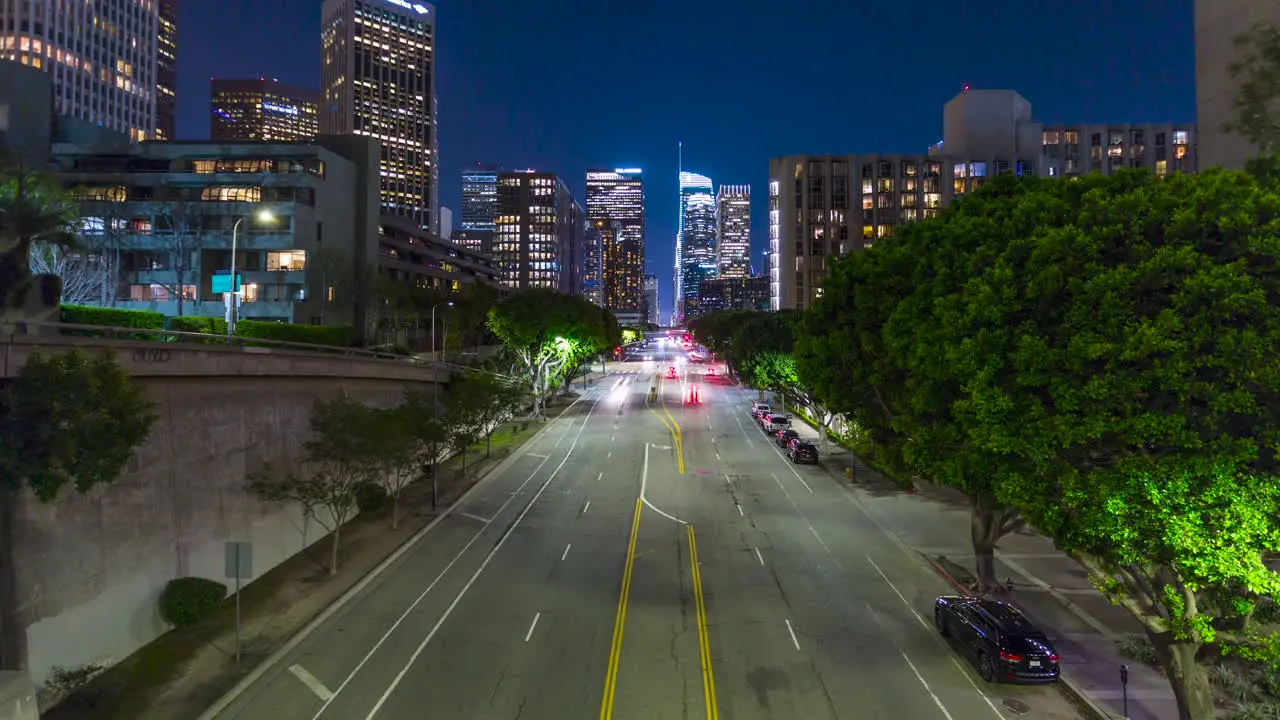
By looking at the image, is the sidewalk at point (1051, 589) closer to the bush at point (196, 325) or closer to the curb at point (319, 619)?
the curb at point (319, 619)

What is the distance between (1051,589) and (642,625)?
1432 centimetres

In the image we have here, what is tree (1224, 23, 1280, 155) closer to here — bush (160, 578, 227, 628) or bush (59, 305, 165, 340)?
bush (160, 578, 227, 628)

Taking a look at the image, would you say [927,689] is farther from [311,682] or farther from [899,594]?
[311,682]

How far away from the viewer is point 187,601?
66.1ft

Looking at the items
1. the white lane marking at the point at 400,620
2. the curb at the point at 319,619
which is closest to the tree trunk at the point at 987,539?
the white lane marking at the point at 400,620

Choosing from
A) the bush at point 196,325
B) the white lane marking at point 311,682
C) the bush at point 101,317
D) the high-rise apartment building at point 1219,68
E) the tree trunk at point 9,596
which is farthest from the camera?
the bush at point 196,325

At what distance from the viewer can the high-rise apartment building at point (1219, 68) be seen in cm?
3017

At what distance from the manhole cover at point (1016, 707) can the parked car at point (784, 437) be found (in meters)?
35.0

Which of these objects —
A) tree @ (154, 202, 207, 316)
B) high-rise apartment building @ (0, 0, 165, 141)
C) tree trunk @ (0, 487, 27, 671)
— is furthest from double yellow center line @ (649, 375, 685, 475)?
high-rise apartment building @ (0, 0, 165, 141)

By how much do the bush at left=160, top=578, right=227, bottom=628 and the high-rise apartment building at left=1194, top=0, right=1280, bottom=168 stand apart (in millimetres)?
40845

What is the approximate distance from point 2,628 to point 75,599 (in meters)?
1.84

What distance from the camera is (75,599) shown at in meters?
17.0

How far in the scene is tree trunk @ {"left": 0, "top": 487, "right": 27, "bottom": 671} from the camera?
15.2 metres

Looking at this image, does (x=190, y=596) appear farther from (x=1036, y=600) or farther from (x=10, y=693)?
(x=1036, y=600)
